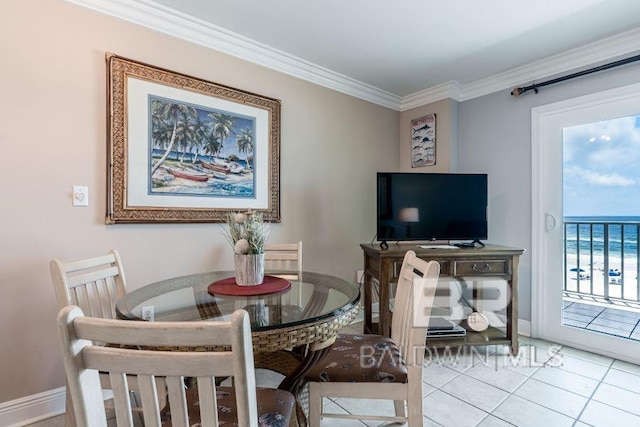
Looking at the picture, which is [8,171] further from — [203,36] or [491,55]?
[491,55]

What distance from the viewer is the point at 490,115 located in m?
3.13

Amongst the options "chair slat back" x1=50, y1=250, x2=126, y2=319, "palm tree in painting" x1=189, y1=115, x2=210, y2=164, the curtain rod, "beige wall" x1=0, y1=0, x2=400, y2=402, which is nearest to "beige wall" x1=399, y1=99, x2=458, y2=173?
the curtain rod

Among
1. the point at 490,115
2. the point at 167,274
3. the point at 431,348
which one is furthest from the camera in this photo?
the point at 490,115

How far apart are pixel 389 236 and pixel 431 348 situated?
96cm

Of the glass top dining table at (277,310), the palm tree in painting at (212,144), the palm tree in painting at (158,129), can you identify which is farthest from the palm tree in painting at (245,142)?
the glass top dining table at (277,310)

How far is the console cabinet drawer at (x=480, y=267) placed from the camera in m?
2.46

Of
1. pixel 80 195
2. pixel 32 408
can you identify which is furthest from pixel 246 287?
pixel 32 408

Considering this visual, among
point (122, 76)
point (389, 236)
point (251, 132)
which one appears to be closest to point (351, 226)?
point (389, 236)

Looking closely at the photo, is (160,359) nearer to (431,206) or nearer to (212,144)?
(212,144)

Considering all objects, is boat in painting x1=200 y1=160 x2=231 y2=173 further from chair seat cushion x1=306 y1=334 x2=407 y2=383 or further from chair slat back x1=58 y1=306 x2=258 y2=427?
chair slat back x1=58 y1=306 x2=258 y2=427

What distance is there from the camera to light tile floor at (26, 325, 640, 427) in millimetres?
1715

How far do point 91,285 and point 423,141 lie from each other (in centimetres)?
314

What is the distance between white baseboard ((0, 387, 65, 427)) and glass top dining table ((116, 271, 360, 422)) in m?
0.90

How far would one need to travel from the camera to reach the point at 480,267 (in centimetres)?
248
